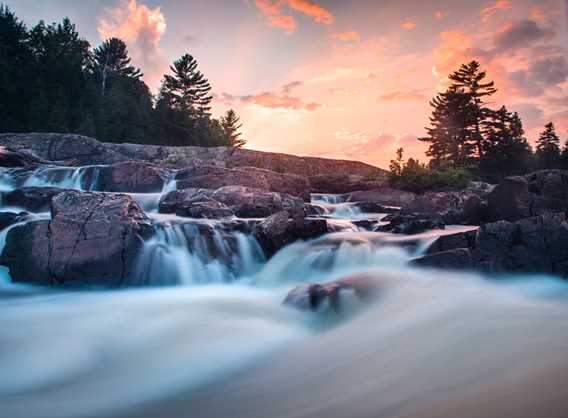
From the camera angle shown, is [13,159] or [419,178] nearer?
[13,159]

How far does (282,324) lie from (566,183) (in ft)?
29.7

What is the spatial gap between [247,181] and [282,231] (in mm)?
7230

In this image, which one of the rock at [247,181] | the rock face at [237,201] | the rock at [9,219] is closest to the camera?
the rock at [9,219]

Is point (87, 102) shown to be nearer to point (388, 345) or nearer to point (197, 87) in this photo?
point (197, 87)

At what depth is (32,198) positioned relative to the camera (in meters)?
10.7

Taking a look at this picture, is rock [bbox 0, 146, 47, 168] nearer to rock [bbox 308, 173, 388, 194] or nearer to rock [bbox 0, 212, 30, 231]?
rock [bbox 0, 212, 30, 231]

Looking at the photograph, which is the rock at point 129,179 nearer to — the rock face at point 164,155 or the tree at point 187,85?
the rock face at point 164,155

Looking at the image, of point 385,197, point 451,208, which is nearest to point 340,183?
point 385,197

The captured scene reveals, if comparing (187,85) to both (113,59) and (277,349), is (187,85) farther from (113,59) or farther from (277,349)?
(277,349)

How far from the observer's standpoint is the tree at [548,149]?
47.3 metres

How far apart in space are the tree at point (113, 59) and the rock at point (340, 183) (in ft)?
153

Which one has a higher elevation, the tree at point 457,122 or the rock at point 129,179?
the tree at point 457,122

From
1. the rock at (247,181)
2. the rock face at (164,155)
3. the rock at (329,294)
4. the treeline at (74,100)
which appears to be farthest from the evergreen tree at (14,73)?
the rock at (329,294)

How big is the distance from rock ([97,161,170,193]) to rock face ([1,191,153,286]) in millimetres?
8690
